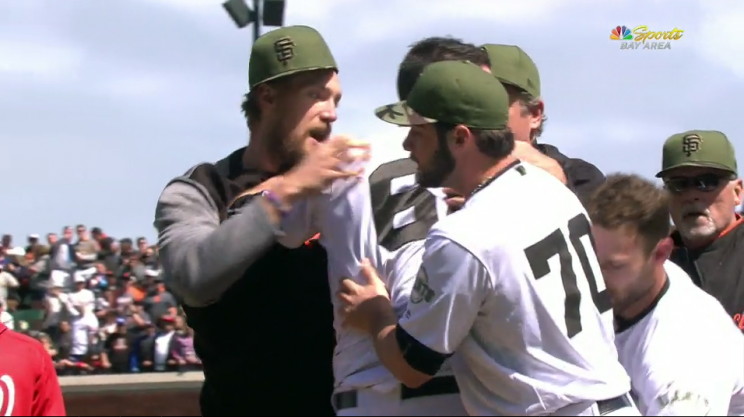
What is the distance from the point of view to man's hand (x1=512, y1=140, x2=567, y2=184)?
369 cm

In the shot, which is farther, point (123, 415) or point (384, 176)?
point (123, 415)

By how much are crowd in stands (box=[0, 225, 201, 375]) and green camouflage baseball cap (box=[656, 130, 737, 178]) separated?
468 inches

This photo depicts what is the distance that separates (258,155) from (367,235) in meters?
0.67

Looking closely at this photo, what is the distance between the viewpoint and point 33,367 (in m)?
4.16

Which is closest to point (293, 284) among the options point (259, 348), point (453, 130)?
point (259, 348)

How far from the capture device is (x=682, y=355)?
3.65 metres

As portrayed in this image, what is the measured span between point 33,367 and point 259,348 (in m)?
1.07

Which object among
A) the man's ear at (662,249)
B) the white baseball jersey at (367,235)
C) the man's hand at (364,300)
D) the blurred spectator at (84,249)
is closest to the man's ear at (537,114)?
the man's ear at (662,249)

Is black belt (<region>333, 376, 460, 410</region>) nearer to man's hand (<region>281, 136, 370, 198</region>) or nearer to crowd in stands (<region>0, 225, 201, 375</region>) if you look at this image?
man's hand (<region>281, 136, 370, 198</region>)

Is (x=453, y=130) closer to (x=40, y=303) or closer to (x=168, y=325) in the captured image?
(x=168, y=325)

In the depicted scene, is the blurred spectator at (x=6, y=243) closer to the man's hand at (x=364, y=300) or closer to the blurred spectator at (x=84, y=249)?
the blurred spectator at (x=84, y=249)

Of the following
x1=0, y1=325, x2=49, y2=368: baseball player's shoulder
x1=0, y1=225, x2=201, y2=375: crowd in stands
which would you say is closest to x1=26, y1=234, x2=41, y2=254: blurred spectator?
x1=0, y1=225, x2=201, y2=375: crowd in stands

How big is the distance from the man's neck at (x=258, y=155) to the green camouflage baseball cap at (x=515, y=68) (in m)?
0.89

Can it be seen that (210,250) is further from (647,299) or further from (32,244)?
(32,244)
